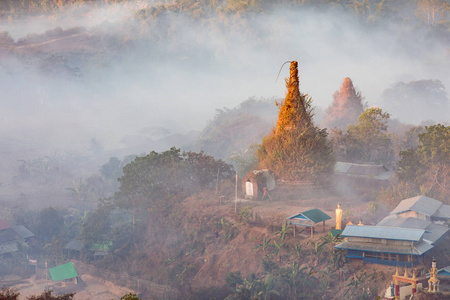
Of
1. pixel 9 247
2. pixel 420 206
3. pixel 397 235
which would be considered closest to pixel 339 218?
pixel 420 206

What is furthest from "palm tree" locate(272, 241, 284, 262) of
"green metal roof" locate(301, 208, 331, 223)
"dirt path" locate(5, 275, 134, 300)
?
"dirt path" locate(5, 275, 134, 300)

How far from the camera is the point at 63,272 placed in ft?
109

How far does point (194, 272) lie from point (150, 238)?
6.11 metres

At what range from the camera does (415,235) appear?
79.3 feet

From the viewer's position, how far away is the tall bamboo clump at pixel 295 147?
35656 millimetres

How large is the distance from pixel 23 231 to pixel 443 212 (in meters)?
26.7

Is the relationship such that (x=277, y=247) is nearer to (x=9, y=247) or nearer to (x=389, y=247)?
(x=389, y=247)

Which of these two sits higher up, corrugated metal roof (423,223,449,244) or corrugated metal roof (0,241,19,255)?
corrugated metal roof (423,223,449,244)

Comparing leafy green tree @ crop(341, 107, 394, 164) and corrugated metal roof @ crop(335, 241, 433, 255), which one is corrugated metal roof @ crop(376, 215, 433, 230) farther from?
leafy green tree @ crop(341, 107, 394, 164)

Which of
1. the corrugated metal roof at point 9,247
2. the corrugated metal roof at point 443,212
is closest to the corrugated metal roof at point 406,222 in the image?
the corrugated metal roof at point 443,212

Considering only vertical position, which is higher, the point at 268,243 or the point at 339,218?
the point at 339,218

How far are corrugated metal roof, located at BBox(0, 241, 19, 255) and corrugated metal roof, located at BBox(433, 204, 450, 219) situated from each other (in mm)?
25605

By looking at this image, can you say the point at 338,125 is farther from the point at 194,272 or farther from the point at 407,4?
the point at 407,4

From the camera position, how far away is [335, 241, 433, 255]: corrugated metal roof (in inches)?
934
